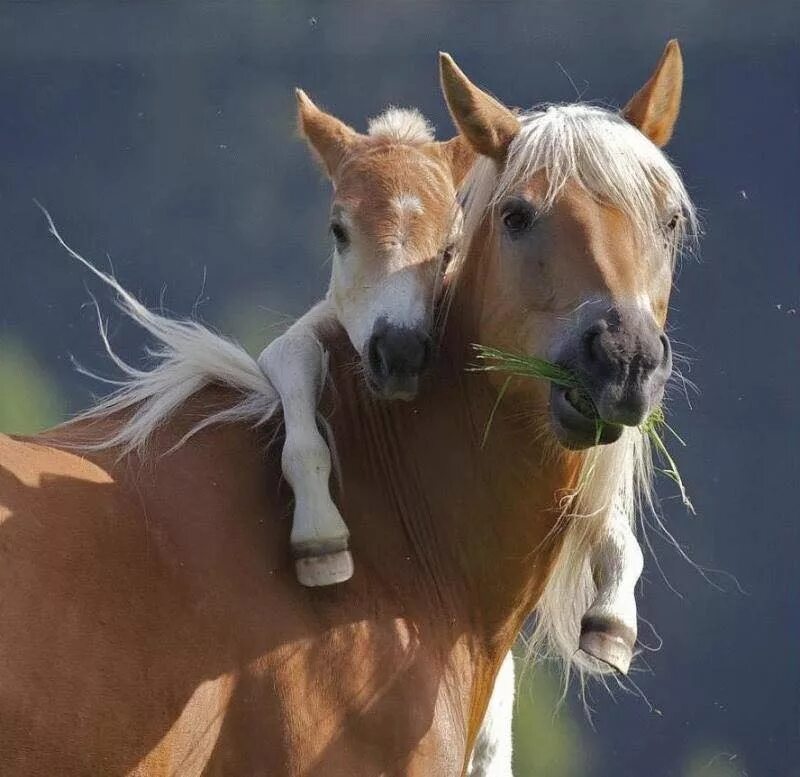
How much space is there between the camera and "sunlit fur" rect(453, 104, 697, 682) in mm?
2248

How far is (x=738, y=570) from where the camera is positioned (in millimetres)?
3900

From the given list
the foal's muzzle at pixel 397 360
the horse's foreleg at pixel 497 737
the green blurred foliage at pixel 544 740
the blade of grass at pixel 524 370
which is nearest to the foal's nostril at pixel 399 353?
the foal's muzzle at pixel 397 360

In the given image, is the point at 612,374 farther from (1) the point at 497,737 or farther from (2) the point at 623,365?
(1) the point at 497,737

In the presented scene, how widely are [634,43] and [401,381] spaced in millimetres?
2315

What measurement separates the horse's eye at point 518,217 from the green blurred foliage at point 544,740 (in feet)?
6.85

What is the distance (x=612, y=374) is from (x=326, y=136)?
4.00 feet

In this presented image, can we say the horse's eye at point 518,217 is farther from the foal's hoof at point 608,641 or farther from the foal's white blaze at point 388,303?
the foal's hoof at point 608,641

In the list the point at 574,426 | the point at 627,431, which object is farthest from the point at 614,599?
the point at 574,426

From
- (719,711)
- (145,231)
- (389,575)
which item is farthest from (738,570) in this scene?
(145,231)

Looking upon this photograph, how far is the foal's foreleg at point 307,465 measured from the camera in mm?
2141

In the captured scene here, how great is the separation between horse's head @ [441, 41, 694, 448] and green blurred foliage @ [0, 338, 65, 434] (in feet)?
6.96

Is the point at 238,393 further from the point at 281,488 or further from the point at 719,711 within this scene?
the point at 719,711

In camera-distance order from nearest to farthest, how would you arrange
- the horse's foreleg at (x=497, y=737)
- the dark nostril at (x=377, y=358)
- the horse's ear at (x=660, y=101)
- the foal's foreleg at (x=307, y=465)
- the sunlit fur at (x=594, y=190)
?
the foal's foreleg at (x=307, y=465) < the sunlit fur at (x=594, y=190) < the dark nostril at (x=377, y=358) < the horse's ear at (x=660, y=101) < the horse's foreleg at (x=497, y=737)

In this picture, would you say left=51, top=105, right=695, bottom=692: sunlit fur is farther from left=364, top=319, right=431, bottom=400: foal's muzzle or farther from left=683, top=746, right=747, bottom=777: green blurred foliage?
left=683, top=746, right=747, bottom=777: green blurred foliage
